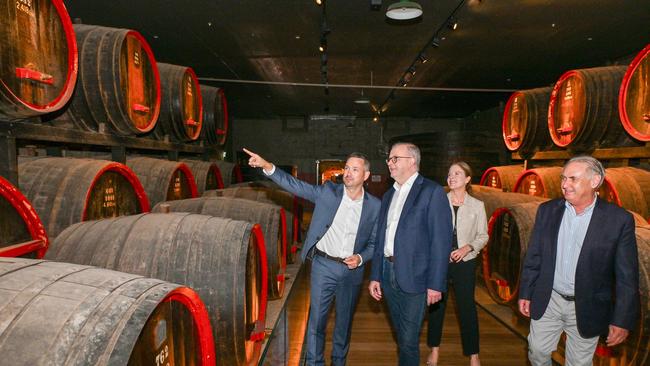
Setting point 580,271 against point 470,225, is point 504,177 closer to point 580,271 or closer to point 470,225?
point 470,225

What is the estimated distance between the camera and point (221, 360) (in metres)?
2.17

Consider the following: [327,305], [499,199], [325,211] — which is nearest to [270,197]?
[325,211]

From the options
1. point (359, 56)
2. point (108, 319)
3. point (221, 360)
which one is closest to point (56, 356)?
point (108, 319)

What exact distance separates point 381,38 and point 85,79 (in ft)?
17.4

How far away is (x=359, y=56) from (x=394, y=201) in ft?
19.6

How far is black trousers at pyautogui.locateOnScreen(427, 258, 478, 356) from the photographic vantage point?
3.17 metres

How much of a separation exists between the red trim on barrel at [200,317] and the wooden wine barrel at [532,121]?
18.5 ft

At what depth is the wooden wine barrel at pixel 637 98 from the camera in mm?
3477

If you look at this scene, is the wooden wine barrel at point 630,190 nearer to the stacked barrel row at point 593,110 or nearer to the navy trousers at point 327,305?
the stacked barrel row at point 593,110

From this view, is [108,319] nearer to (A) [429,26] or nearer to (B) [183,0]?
(B) [183,0]

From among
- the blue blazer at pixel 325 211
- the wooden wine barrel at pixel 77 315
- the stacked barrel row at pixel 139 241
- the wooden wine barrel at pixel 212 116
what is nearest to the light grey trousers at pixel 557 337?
the blue blazer at pixel 325 211

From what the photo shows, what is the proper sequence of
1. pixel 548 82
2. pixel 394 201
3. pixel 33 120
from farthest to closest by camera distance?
pixel 548 82
pixel 394 201
pixel 33 120

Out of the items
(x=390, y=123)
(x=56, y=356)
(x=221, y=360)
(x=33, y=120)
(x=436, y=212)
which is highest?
(x=390, y=123)

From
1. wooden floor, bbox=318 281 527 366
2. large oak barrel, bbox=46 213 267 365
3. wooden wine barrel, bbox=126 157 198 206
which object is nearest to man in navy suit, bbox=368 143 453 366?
wooden floor, bbox=318 281 527 366
